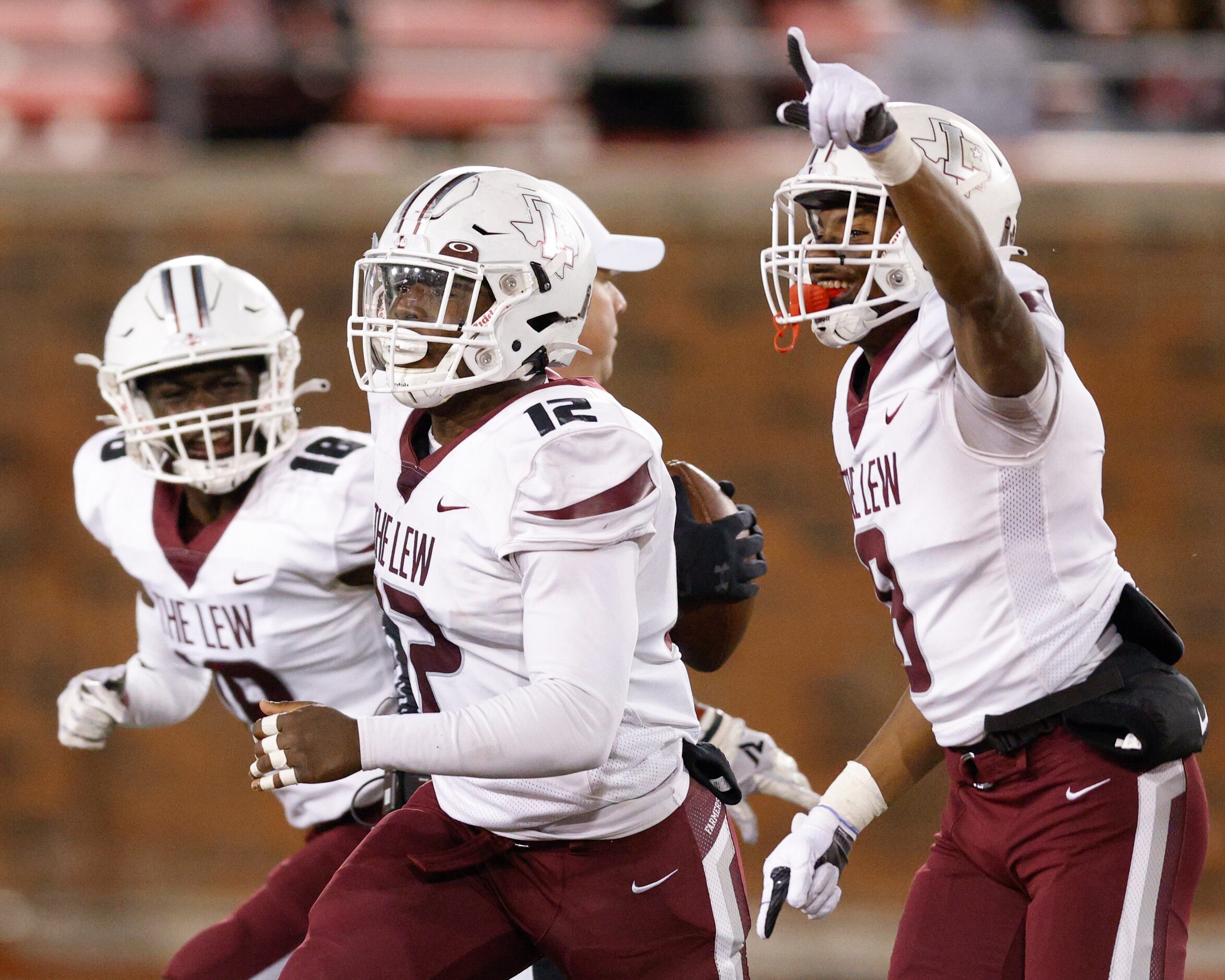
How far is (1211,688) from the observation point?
18.5 ft

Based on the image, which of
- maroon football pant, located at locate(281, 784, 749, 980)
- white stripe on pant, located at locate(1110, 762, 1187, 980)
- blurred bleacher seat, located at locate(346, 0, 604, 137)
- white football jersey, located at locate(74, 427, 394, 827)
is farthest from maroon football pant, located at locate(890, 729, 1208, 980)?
blurred bleacher seat, located at locate(346, 0, 604, 137)

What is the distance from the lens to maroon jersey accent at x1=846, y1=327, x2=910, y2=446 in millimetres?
2412

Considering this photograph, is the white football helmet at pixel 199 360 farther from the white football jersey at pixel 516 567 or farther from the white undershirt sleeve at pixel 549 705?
the white undershirt sleeve at pixel 549 705

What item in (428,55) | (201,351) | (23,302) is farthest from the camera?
(428,55)

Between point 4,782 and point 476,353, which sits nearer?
point 476,353

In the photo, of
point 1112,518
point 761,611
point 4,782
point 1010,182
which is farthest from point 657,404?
point 1010,182

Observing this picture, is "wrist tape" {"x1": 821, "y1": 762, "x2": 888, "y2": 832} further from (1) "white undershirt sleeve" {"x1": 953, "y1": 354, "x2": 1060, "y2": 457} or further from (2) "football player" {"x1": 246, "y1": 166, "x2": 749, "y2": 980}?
(1) "white undershirt sleeve" {"x1": 953, "y1": 354, "x2": 1060, "y2": 457}

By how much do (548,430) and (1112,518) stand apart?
154 inches

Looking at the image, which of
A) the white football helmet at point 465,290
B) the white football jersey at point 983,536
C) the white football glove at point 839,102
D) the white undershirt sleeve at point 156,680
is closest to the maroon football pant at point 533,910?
the white football jersey at point 983,536

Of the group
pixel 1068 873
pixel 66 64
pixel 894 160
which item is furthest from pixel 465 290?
pixel 66 64

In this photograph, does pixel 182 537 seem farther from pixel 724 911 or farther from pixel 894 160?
pixel 894 160

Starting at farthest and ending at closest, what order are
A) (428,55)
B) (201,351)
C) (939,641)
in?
(428,55), (201,351), (939,641)

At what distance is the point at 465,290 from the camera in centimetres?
232

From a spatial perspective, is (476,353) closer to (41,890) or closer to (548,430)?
(548,430)
